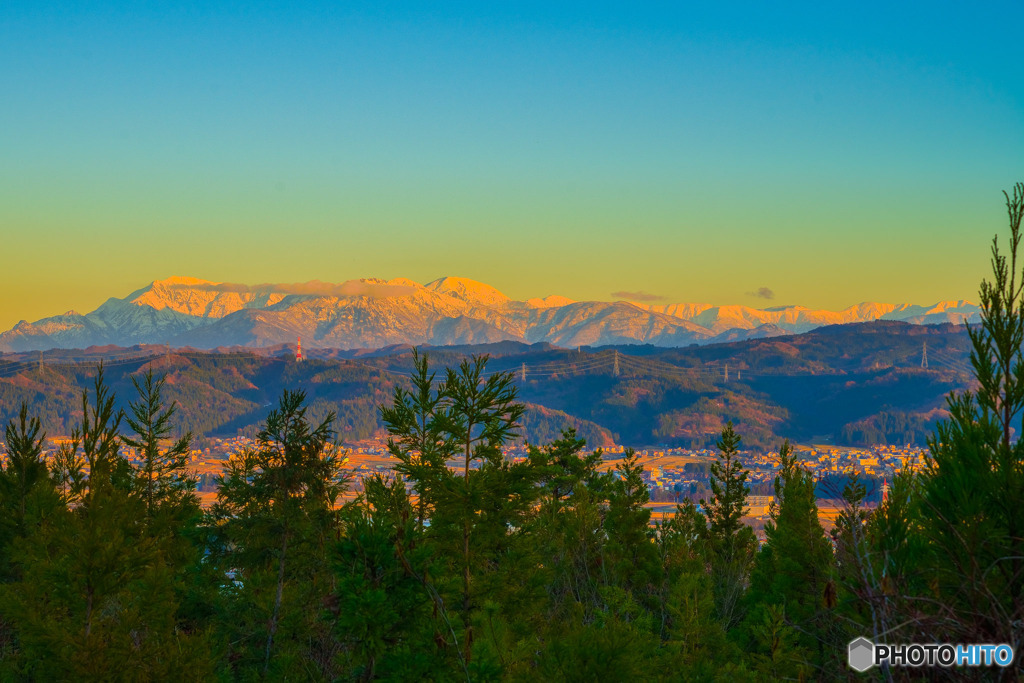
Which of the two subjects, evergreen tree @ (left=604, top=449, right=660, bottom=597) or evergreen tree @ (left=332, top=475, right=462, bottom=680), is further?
evergreen tree @ (left=604, top=449, right=660, bottom=597)

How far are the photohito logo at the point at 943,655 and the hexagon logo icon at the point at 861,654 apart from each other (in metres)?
0.14

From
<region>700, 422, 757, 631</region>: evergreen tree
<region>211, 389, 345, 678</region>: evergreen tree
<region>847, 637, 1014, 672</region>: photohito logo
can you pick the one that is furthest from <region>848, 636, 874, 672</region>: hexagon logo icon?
<region>700, 422, 757, 631</region>: evergreen tree

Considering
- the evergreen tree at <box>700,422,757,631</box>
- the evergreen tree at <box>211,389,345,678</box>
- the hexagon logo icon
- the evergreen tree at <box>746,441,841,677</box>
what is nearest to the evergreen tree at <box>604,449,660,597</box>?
the evergreen tree at <box>746,441,841,677</box>

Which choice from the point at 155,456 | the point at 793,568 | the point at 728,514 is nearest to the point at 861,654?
the point at 793,568

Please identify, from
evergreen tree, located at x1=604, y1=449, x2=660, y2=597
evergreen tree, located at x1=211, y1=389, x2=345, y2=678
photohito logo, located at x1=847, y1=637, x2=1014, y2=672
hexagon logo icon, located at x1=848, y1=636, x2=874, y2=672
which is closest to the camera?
photohito logo, located at x1=847, y1=637, x2=1014, y2=672

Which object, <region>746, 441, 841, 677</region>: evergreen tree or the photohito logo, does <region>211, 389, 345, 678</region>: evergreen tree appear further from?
the photohito logo

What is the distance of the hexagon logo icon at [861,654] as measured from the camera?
5.37 m

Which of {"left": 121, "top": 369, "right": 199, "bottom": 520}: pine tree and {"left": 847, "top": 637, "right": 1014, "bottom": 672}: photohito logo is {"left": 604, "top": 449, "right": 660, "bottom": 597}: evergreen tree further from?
{"left": 847, "top": 637, "right": 1014, "bottom": 672}: photohito logo

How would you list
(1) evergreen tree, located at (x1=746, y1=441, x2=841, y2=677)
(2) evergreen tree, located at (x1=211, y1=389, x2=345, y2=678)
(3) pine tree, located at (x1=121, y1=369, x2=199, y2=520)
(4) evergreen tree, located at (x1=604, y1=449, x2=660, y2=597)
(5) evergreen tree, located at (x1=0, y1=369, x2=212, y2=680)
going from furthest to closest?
1. (3) pine tree, located at (x1=121, y1=369, x2=199, y2=520)
2. (4) evergreen tree, located at (x1=604, y1=449, x2=660, y2=597)
3. (1) evergreen tree, located at (x1=746, y1=441, x2=841, y2=677)
4. (2) evergreen tree, located at (x1=211, y1=389, x2=345, y2=678)
5. (5) evergreen tree, located at (x1=0, y1=369, x2=212, y2=680)

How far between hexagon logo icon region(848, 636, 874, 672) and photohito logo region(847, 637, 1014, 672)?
142 millimetres

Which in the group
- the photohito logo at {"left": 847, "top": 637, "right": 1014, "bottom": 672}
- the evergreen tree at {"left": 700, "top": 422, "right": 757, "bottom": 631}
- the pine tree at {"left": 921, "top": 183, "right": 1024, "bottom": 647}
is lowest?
the evergreen tree at {"left": 700, "top": 422, "right": 757, "bottom": 631}

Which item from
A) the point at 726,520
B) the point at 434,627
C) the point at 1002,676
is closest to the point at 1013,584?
the point at 1002,676

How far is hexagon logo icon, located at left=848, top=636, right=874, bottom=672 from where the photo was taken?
5.37 metres

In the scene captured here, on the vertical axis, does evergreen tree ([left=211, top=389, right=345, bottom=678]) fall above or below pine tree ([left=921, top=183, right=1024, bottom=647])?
below
